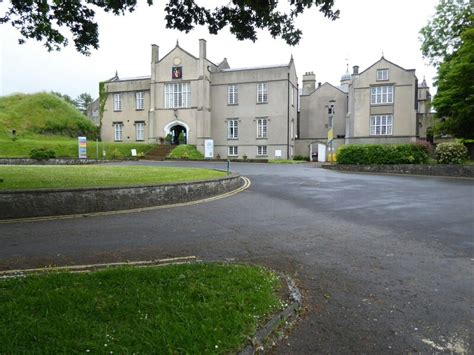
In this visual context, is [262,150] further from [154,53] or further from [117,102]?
[117,102]

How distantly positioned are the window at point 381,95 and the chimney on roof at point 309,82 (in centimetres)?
1551

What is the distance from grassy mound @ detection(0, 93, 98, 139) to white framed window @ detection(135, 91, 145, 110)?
28.0 ft

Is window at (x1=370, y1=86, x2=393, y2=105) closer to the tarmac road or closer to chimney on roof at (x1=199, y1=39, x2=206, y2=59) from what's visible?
chimney on roof at (x1=199, y1=39, x2=206, y2=59)

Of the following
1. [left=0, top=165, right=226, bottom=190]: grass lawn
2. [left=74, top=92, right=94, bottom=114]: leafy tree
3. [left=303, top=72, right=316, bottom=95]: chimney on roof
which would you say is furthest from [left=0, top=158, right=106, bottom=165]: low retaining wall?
[left=74, top=92, right=94, bottom=114]: leafy tree

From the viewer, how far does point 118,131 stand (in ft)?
170

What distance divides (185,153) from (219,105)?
998 centimetres

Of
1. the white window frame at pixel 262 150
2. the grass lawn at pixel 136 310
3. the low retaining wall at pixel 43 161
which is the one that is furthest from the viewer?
the white window frame at pixel 262 150

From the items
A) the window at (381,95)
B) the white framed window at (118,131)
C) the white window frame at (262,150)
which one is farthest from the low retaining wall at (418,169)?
the white framed window at (118,131)

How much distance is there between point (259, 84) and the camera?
46.1 m

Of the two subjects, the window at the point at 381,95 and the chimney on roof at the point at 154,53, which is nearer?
the window at the point at 381,95

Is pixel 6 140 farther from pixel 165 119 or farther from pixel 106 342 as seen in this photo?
pixel 106 342

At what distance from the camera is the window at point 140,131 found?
5025 centimetres

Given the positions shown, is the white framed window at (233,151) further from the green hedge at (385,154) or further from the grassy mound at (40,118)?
the grassy mound at (40,118)

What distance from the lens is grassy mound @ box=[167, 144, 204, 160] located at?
133 ft
